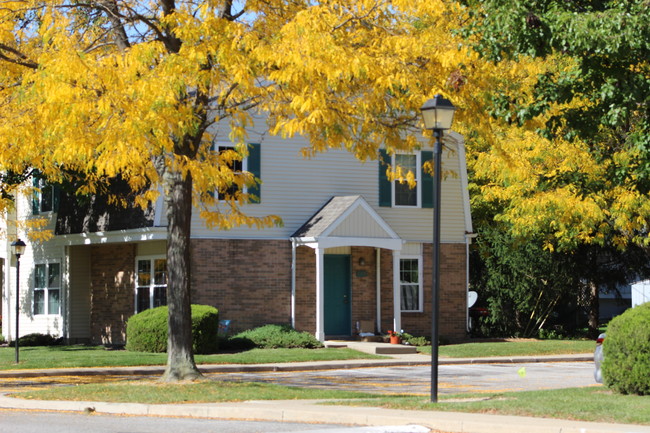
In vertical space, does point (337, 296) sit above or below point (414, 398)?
above

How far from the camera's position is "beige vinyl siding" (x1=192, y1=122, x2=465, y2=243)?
28.9m

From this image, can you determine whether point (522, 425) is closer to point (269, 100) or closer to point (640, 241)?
point (269, 100)

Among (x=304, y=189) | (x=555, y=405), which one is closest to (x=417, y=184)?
(x=304, y=189)

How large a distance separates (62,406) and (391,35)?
7662 millimetres

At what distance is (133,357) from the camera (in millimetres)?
24375

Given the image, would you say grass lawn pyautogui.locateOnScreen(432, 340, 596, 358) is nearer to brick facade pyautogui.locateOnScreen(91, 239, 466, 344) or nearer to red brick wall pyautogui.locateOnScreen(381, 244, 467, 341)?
red brick wall pyautogui.locateOnScreen(381, 244, 467, 341)

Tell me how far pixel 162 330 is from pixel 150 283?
139 inches

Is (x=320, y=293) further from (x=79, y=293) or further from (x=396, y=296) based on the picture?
(x=79, y=293)

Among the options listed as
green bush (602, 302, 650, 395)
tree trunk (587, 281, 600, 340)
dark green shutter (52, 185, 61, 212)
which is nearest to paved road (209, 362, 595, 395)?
green bush (602, 302, 650, 395)

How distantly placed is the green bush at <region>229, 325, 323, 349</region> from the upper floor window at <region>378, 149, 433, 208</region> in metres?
5.28

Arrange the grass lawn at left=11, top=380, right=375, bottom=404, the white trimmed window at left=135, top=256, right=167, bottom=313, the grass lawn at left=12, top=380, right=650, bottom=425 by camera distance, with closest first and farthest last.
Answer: the grass lawn at left=12, top=380, right=650, bottom=425 → the grass lawn at left=11, top=380, right=375, bottom=404 → the white trimmed window at left=135, top=256, right=167, bottom=313

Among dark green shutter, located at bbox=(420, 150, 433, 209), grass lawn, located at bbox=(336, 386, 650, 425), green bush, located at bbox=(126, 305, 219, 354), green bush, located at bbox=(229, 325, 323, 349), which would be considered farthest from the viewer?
dark green shutter, located at bbox=(420, 150, 433, 209)

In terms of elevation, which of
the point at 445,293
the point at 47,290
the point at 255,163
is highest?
the point at 255,163

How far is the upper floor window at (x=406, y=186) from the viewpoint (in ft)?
100
